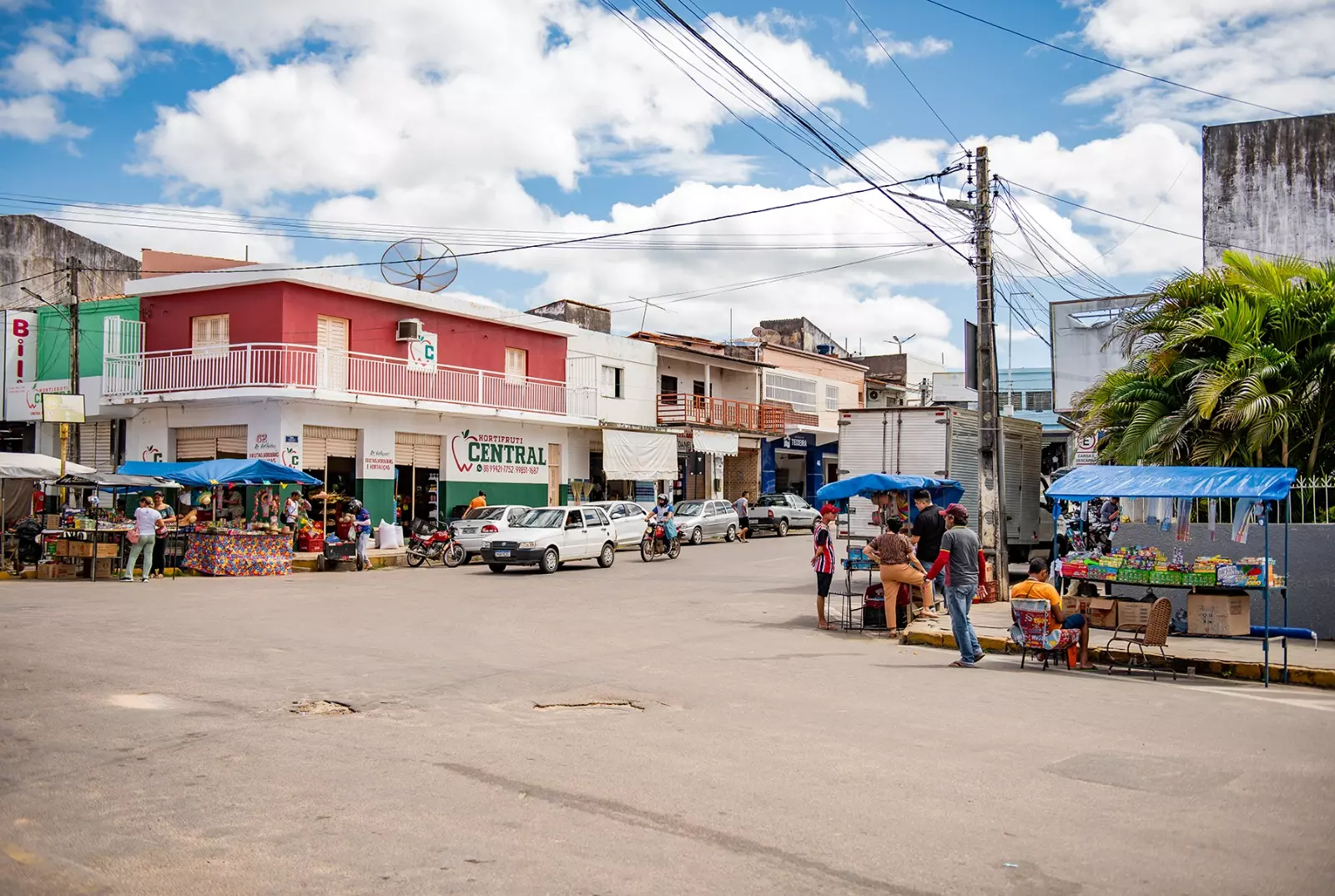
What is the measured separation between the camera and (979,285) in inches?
730

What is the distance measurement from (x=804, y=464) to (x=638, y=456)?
1611 centimetres

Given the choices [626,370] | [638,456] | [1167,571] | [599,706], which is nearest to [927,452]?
[1167,571]

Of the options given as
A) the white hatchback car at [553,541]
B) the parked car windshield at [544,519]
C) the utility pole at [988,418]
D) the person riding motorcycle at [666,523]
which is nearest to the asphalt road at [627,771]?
the utility pole at [988,418]

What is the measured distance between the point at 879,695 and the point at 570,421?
93.3ft

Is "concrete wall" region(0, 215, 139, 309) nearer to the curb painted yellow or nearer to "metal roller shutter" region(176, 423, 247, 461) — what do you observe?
"metal roller shutter" region(176, 423, 247, 461)

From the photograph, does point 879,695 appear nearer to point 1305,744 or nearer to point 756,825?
point 1305,744

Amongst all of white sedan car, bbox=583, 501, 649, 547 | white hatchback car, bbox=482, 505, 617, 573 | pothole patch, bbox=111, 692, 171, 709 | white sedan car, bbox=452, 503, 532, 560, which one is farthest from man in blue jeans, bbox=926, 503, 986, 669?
white sedan car, bbox=583, 501, 649, 547

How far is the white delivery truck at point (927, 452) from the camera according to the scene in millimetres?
21109

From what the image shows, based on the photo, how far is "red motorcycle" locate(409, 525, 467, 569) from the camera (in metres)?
26.1

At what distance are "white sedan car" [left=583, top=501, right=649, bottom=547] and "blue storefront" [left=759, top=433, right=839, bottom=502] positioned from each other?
2287 centimetres

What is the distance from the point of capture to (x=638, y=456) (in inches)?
1574

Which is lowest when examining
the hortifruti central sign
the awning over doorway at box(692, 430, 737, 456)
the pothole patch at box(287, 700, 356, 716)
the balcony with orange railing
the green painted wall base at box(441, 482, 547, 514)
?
the pothole patch at box(287, 700, 356, 716)

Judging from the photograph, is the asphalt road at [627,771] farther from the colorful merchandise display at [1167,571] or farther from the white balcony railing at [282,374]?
the white balcony railing at [282,374]

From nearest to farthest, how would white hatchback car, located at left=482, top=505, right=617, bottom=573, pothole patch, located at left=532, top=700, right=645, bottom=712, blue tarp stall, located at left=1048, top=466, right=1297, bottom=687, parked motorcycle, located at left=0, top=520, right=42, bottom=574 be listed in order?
pothole patch, located at left=532, top=700, right=645, bottom=712 < blue tarp stall, located at left=1048, top=466, right=1297, bottom=687 < parked motorcycle, located at left=0, top=520, right=42, bottom=574 < white hatchback car, located at left=482, top=505, right=617, bottom=573
